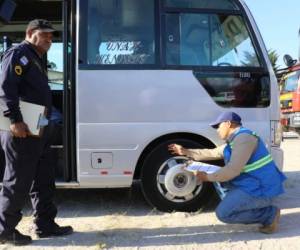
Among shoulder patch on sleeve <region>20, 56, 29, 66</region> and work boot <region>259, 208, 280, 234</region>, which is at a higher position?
shoulder patch on sleeve <region>20, 56, 29, 66</region>

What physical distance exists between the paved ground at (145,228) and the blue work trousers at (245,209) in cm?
14

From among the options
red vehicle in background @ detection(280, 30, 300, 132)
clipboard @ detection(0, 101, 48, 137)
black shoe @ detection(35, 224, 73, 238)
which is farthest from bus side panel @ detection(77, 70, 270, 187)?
red vehicle in background @ detection(280, 30, 300, 132)

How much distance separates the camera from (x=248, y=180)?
16.8 ft

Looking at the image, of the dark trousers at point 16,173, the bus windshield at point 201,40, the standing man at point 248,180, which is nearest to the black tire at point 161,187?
the standing man at point 248,180

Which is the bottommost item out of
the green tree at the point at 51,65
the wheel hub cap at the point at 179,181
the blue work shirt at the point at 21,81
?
the wheel hub cap at the point at 179,181

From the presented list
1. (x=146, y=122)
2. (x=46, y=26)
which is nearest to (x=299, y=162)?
(x=146, y=122)

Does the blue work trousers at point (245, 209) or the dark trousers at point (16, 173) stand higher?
the dark trousers at point (16, 173)

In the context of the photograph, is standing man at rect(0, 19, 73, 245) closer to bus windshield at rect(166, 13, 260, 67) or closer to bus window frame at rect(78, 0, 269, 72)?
bus window frame at rect(78, 0, 269, 72)

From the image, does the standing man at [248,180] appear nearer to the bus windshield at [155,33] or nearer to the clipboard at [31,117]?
the bus windshield at [155,33]

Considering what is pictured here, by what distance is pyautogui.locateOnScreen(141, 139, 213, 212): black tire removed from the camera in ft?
18.9

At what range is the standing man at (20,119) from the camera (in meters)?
4.48

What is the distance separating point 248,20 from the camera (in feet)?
19.2

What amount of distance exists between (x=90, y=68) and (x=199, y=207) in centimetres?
188

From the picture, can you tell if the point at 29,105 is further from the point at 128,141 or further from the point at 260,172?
the point at 260,172
